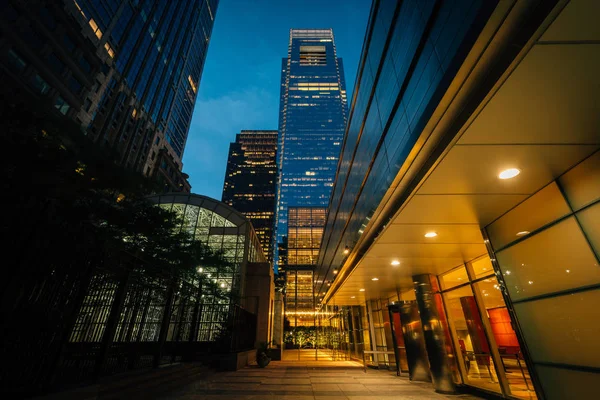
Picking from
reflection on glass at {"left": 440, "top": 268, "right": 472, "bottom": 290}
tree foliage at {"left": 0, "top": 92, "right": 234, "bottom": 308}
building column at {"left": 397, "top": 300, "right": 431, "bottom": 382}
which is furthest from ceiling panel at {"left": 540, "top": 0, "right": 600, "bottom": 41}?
building column at {"left": 397, "top": 300, "right": 431, "bottom": 382}

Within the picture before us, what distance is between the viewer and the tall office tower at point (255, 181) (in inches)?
5837

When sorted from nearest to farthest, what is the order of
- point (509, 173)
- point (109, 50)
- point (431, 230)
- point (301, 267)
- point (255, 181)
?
point (509, 173)
point (431, 230)
point (109, 50)
point (301, 267)
point (255, 181)

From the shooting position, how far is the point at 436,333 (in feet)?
27.1

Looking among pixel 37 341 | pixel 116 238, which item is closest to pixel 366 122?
pixel 37 341

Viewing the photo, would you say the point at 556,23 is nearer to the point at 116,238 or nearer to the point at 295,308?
the point at 116,238

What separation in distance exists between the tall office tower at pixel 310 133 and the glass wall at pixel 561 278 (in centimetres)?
12935

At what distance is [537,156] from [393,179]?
1931 millimetres

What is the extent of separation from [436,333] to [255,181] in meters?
157

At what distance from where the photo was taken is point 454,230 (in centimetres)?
598

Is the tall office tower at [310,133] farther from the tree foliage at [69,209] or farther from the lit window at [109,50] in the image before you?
the tree foliage at [69,209]

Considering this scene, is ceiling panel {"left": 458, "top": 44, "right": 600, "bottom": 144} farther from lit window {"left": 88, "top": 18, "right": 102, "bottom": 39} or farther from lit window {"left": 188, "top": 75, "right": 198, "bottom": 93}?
lit window {"left": 188, "top": 75, "right": 198, "bottom": 93}

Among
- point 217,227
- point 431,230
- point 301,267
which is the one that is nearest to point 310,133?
point 301,267

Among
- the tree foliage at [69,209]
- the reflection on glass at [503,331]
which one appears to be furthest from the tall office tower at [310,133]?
the reflection on glass at [503,331]

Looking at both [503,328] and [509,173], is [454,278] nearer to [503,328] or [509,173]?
[509,173]
